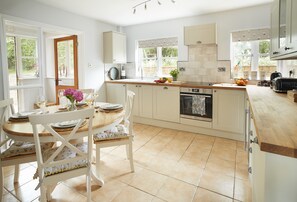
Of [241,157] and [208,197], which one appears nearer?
[208,197]

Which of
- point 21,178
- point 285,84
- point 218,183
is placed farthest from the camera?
point 285,84

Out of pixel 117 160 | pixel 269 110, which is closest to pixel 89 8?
pixel 117 160

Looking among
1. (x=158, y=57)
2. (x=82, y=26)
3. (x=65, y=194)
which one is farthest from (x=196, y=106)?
(x=82, y=26)

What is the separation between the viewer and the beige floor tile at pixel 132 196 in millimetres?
1765

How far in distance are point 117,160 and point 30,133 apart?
4.30 feet

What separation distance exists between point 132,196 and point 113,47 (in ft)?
11.3

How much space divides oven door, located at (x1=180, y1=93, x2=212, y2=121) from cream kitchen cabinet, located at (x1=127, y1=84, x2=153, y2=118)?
0.70 metres

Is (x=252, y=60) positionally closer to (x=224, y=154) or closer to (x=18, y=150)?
(x=224, y=154)

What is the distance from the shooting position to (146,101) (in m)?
4.11

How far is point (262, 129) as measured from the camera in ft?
3.11

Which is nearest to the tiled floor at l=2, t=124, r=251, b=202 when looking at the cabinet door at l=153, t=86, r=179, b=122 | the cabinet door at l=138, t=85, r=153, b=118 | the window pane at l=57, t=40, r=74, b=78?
the cabinet door at l=153, t=86, r=179, b=122

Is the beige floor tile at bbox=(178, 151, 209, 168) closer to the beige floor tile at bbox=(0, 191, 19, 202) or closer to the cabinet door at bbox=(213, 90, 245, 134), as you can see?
the cabinet door at bbox=(213, 90, 245, 134)

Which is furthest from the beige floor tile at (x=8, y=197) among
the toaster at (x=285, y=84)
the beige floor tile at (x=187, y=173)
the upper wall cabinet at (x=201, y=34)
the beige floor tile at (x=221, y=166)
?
the upper wall cabinet at (x=201, y=34)

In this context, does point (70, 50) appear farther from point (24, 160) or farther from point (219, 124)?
point (219, 124)
